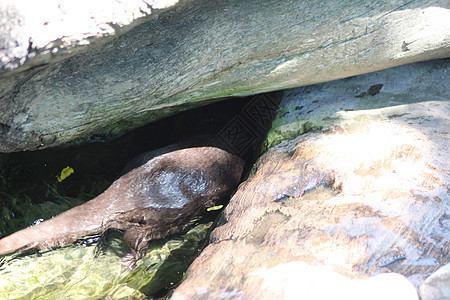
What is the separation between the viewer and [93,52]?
199 cm

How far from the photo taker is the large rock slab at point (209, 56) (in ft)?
6.63

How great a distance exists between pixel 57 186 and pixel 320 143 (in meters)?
2.08

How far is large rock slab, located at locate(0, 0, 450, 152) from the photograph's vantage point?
6.63 feet

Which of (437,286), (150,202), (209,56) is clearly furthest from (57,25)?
(437,286)

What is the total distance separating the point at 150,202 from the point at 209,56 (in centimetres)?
116

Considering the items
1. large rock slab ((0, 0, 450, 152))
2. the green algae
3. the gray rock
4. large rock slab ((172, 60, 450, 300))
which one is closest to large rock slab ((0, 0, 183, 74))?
large rock slab ((0, 0, 450, 152))

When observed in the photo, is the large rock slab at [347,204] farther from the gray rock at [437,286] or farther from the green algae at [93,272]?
the green algae at [93,272]

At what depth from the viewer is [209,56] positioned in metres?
2.27

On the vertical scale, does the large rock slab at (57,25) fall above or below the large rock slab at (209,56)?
above

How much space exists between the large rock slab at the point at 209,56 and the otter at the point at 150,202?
0.58m

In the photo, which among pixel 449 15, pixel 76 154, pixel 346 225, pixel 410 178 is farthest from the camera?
pixel 76 154

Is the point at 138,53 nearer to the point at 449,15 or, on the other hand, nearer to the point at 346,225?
the point at 346,225

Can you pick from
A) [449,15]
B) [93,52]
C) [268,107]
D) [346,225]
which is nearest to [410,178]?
[346,225]

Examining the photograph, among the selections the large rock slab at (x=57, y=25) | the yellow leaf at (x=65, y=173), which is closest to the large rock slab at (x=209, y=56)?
the large rock slab at (x=57, y=25)
